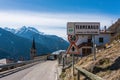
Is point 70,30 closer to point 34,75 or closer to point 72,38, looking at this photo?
point 72,38

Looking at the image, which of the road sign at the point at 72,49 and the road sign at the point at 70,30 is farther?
the road sign at the point at 72,49

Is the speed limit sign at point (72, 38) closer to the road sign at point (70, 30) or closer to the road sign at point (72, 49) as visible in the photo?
the road sign at point (72, 49)

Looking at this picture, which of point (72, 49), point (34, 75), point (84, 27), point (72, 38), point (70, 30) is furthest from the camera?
point (34, 75)

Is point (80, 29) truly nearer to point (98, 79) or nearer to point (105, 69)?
point (105, 69)

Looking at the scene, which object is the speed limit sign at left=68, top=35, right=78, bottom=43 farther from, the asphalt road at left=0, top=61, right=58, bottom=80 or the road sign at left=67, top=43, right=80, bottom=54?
the asphalt road at left=0, top=61, right=58, bottom=80

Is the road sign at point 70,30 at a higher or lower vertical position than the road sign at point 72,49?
higher

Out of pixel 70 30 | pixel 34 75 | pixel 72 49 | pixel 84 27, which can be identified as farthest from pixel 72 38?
pixel 34 75

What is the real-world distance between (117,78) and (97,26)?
5498 millimetres

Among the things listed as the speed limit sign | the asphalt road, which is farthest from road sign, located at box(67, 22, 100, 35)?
the asphalt road

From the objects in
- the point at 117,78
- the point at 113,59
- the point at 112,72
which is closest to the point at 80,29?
the point at 113,59

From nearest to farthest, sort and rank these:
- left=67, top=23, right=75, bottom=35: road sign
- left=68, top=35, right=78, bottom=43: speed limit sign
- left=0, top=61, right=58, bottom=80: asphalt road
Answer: left=67, top=23, right=75, bottom=35: road sign → left=68, top=35, right=78, bottom=43: speed limit sign → left=0, top=61, right=58, bottom=80: asphalt road

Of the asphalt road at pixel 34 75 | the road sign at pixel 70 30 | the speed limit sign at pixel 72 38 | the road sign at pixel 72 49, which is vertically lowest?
the asphalt road at pixel 34 75

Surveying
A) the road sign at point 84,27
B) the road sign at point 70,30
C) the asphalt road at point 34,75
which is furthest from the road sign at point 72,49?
the asphalt road at point 34,75

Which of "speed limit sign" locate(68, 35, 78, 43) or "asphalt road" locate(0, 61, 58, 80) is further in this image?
"asphalt road" locate(0, 61, 58, 80)
